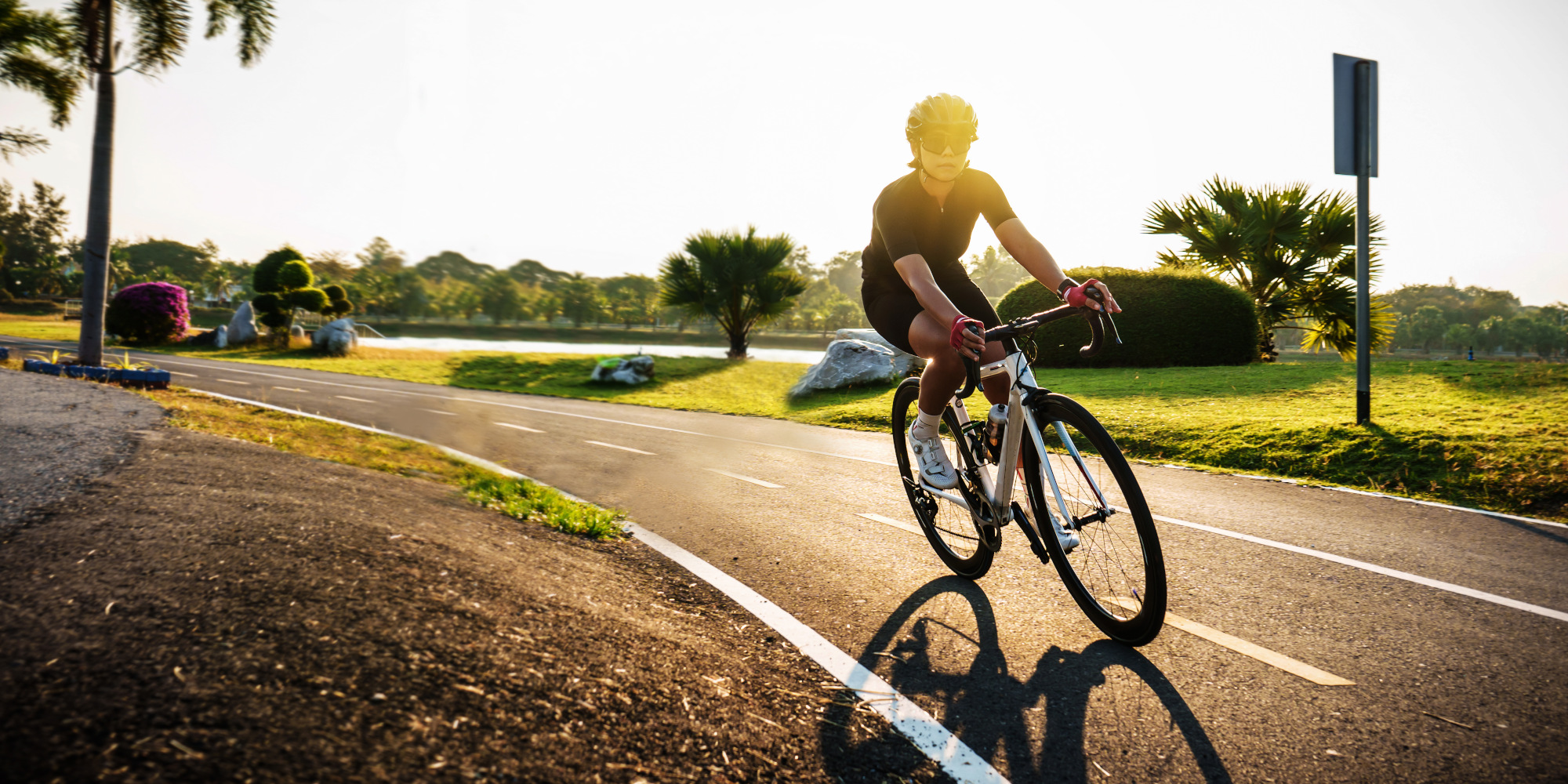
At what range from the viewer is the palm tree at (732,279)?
26.0 m

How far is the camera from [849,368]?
1830 cm

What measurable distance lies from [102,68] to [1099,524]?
18774 mm

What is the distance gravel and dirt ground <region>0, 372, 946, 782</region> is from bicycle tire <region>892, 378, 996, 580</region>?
1308mm

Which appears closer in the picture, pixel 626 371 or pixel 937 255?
pixel 937 255

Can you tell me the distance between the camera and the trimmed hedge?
1543 cm

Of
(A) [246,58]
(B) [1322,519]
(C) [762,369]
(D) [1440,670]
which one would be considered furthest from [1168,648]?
(C) [762,369]

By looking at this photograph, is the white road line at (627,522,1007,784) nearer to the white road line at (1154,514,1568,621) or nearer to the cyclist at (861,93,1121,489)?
the cyclist at (861,93,1121,489)

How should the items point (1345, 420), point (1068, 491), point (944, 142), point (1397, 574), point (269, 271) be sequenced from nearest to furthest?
point (1068, 491) < point (944, 142) < point (1397, 574) < point (1345, 420) < point (269, 271)

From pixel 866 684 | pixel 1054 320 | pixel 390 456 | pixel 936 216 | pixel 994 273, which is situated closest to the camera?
pixel 866 684

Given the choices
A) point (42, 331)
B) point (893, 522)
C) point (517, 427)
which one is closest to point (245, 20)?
point (517, 427)

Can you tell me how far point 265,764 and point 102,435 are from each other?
5297 mm

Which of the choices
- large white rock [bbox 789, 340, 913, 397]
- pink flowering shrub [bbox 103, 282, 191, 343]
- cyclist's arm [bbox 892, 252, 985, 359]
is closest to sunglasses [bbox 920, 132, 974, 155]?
cyclist's arm [bbox 892, 252, 985, 359]

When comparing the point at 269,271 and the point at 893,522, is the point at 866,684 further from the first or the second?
the point at 269,271

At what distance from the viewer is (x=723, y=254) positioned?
2605 centimetres
